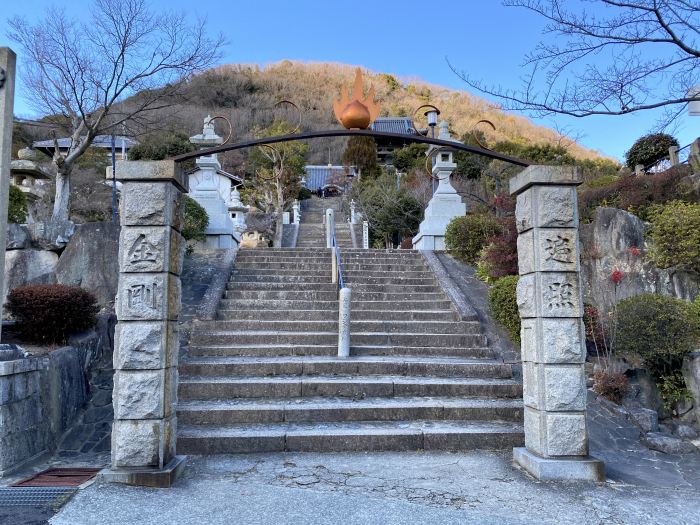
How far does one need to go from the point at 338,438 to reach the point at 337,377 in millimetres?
1306

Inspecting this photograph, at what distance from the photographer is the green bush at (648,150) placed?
62.2ft

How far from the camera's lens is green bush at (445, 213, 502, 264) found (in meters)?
10.0

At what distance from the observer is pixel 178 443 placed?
463 centimetres

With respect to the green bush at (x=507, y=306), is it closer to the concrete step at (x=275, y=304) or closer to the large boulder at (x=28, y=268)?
the concrete step at (x=275, y=304)

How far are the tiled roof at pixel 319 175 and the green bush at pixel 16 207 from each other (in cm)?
3047

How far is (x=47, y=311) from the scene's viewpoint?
222 inches

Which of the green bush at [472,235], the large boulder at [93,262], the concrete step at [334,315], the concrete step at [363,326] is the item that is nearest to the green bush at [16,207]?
the large boulder at [93,262]

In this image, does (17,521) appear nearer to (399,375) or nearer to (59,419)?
(59,419)

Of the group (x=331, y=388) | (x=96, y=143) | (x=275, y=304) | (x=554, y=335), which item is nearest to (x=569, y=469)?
(x=554, y=335)

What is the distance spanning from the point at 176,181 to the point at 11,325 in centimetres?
360

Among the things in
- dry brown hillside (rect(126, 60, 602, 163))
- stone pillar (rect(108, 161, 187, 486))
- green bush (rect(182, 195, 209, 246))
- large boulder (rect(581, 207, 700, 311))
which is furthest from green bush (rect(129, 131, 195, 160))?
stone pillar (rect(108, 161, 187, 486))

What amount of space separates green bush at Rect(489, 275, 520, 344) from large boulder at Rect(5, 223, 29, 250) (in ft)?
26.1

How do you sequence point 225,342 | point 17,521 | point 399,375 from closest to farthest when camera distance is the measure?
point 17,521
point 399,375
point 225,342

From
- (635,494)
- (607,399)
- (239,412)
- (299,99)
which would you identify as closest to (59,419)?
(239,412)
